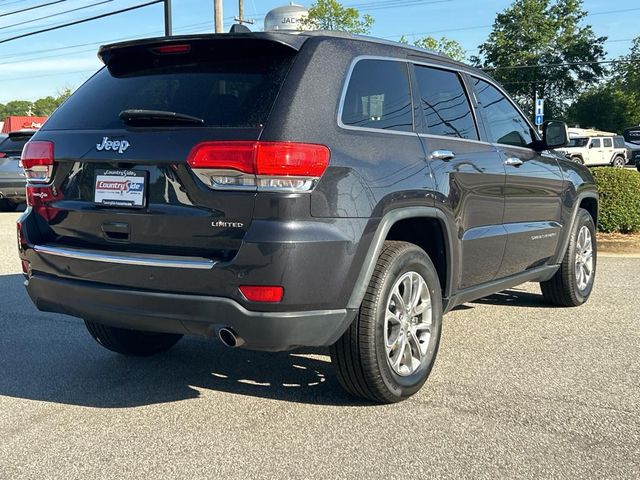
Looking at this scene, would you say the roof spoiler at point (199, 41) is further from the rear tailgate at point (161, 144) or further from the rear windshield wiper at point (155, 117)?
the rear windshield wiper at point (155, 117)

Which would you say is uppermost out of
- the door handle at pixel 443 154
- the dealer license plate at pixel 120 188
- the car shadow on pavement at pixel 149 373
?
the door handle at pixel 443 154

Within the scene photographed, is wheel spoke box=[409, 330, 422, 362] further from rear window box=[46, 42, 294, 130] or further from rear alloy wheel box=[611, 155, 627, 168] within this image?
rear alloy wheel box=[611, 155, 627, 168]

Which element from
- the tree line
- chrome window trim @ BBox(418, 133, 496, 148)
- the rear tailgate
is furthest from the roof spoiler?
the tree line

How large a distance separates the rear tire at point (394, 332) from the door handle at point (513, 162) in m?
1.31

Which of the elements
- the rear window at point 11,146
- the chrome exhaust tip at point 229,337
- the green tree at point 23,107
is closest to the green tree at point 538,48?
the rear window at point 11,146

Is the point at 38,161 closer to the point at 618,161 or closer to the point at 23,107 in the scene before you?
the point at 618,161

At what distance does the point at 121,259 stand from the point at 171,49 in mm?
1110

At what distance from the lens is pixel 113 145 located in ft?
11.6

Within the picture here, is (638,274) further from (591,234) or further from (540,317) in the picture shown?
(540,317)

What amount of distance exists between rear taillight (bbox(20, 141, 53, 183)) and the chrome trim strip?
38 centimetres

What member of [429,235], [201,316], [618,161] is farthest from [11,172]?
[618,161]

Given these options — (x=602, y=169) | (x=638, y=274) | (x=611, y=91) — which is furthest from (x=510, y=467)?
(x=611, y=91)

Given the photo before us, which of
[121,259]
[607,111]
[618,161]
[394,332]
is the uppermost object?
[607,111]

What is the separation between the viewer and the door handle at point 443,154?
4.07 metres
